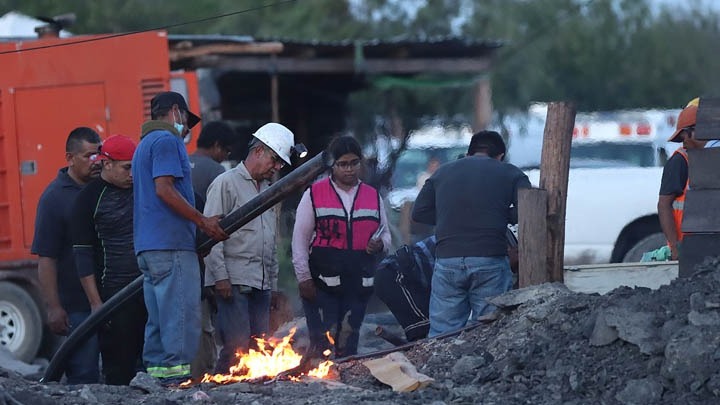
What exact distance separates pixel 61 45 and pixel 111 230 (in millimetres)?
4995

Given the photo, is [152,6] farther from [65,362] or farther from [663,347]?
[663,347]

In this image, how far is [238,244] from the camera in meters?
8.12

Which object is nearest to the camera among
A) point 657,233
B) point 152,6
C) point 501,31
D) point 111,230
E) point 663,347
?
point 663,347

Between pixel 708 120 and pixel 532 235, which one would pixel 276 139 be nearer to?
pixel 532 235

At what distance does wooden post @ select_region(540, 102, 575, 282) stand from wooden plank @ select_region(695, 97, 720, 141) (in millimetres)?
967

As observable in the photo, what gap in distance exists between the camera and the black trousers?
7.96m

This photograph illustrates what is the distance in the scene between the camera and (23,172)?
12602 millimetres

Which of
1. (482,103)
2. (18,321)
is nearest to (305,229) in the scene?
(18,321)

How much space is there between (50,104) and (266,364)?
597cm

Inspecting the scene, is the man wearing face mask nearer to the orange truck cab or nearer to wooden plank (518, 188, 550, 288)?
wooden plank (518, 188, 550, 288)

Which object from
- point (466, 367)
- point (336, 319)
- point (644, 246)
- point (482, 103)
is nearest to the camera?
point (466, 367)

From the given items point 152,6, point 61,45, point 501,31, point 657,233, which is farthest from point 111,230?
point 501,31

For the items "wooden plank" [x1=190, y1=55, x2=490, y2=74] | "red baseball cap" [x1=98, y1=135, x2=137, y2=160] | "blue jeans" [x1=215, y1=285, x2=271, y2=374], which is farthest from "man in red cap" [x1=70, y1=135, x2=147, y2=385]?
"wooden plank" [x1=190, y1=55, x2=490, y2=74]

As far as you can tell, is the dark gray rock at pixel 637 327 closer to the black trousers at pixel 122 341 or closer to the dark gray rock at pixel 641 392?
the dark gray rock at pixel 641 392
